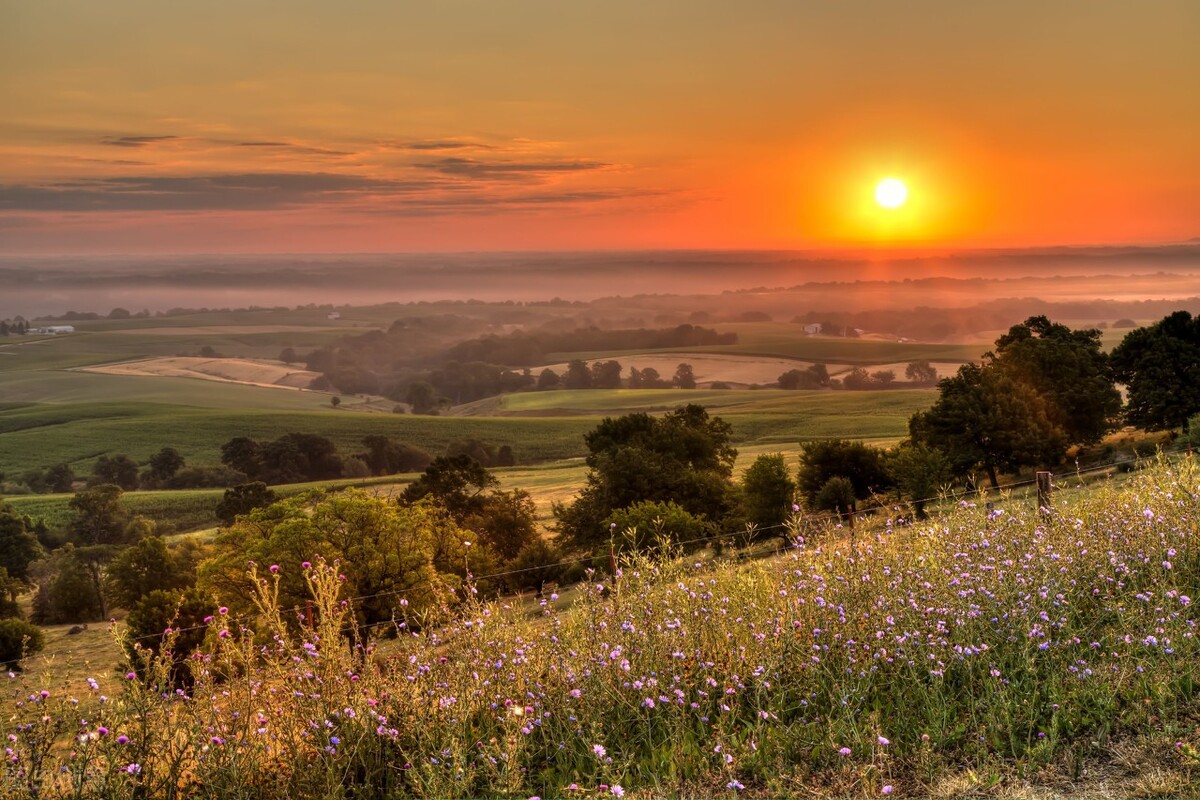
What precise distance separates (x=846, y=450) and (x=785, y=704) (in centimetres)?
4509

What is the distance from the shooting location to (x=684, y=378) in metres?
183

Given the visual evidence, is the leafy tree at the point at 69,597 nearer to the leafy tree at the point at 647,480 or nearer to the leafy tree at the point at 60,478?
the leafy tree at the point at 647,480

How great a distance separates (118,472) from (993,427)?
11412 cm

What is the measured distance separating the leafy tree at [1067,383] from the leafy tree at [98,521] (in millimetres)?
80516

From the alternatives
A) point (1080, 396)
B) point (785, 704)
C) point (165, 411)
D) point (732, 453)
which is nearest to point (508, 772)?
point (785, 704)

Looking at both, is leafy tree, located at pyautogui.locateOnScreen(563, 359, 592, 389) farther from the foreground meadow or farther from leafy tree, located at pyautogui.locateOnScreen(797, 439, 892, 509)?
the foreground meadow

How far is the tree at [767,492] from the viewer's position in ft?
146

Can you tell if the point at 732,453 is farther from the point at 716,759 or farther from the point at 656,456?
the point at 716,759

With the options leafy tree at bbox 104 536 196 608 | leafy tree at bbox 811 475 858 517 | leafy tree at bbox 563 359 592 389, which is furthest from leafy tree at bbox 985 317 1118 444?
leafy tree at bbox 563 359 592 389

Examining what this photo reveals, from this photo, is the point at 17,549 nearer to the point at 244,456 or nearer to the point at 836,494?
the point at 244,456

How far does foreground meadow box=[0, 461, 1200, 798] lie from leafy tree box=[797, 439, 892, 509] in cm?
4122

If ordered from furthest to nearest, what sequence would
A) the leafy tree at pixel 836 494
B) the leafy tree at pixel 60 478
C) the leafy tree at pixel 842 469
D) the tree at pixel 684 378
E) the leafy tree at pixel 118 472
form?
1. the tree at pixel 684 378
2. the leafy tree at pixel 118 472
3. the leafy tree at pixel 60 478
4. the leafy tree at pixel 842 469
5. the leafy tree at pixel 836 494

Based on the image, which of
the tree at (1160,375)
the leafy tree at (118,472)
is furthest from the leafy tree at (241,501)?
the tree at (1160,375)

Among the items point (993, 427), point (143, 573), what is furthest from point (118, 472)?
point (993, 427)
